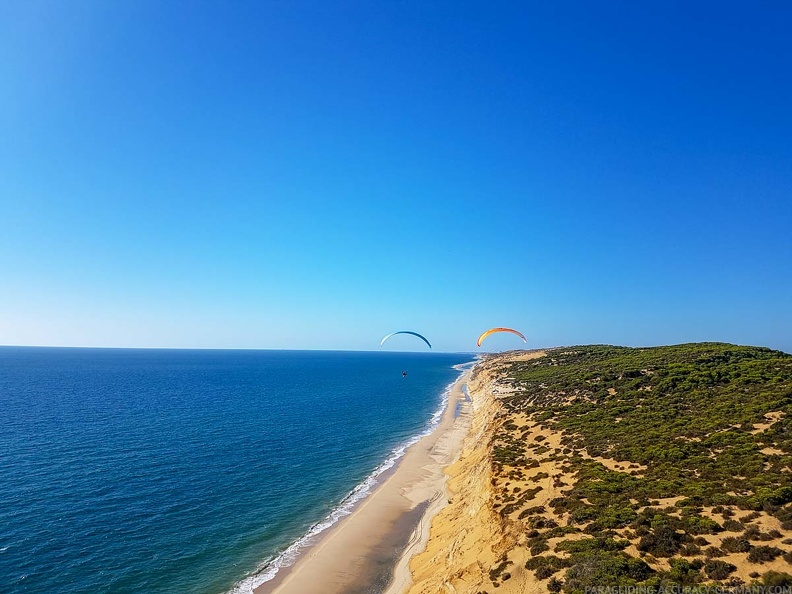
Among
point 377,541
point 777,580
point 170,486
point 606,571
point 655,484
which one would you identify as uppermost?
point 777,580

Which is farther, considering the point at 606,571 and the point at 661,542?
the point at 661,542

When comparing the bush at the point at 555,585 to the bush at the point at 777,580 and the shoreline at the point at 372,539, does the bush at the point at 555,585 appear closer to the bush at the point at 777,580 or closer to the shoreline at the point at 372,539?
the bush at the point at 777,580

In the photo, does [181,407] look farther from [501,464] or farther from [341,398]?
[501,464]

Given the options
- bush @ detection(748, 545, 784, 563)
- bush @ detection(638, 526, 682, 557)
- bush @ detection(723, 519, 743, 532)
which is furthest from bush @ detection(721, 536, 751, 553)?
bush @ detection(638, 526, 682, 557)

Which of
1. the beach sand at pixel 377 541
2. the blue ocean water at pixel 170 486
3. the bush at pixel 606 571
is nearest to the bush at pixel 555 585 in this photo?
the bush at pixel 606 571

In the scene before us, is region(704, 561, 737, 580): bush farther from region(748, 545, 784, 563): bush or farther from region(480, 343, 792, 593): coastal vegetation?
region(748, 545, 784, 563): bush

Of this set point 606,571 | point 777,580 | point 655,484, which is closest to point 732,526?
point 777,580

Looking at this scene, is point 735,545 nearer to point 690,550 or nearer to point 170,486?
point 690,550
